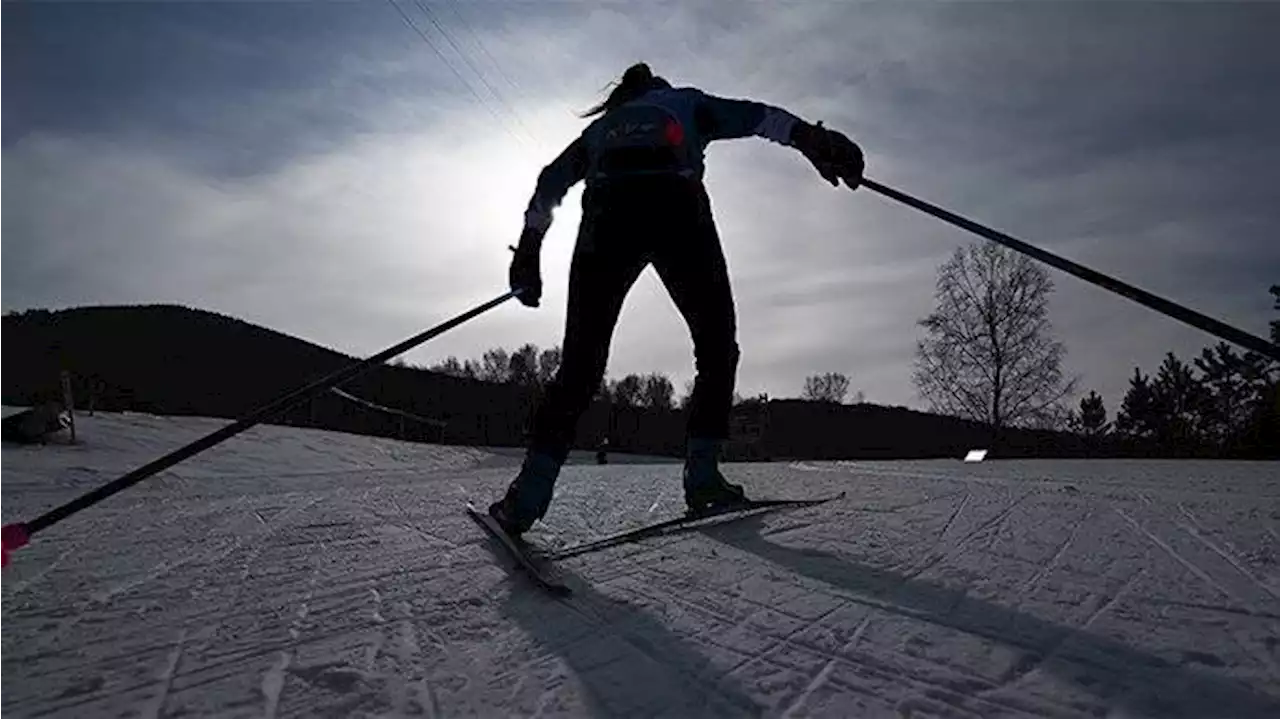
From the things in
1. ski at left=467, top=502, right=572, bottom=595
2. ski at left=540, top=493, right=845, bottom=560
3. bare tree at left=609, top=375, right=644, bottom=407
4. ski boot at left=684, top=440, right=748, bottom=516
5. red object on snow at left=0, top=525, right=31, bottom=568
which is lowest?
red object on snow at left=0, top=525, right=31, bottom=568

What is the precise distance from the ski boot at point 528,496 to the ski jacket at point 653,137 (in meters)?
1.10

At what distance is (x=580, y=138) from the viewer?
11.2ft

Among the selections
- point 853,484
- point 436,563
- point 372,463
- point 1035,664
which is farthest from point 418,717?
point 372,463

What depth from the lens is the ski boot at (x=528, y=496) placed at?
2.75m

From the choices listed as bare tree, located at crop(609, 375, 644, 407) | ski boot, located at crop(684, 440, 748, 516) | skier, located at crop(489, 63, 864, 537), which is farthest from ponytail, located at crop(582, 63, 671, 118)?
bare tree, located at crop(609, 375, 644, 407)

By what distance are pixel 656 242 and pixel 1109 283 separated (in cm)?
150

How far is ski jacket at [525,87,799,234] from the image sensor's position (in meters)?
3.13

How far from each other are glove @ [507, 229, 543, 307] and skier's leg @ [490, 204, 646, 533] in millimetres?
496

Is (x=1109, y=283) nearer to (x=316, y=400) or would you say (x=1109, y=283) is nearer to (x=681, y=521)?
(x=681, y=521)

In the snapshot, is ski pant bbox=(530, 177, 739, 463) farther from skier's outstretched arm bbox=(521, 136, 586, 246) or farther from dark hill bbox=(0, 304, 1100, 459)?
dark hill bbox=(0, 304, 1100, 459)

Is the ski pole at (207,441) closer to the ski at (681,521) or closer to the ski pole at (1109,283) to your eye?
the ski at (681,521)

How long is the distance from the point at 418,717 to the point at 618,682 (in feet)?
1.07

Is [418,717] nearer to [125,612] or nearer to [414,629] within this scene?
[414,629]

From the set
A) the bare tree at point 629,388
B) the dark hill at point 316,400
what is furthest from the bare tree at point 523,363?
the dark hill at point 316,400
